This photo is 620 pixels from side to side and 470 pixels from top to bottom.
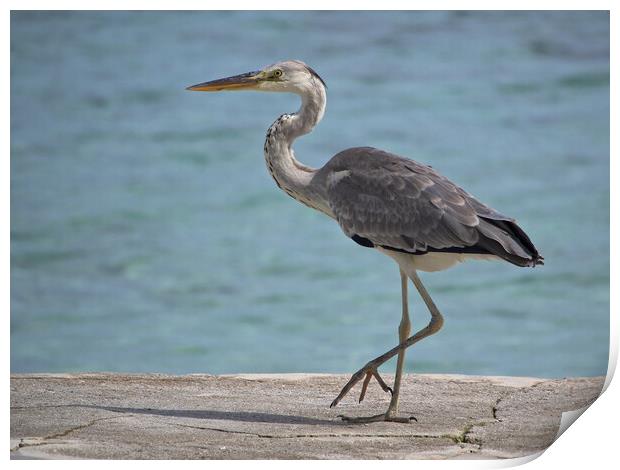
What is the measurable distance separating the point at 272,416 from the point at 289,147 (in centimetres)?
172

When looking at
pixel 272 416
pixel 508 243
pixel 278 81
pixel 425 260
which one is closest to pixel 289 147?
pixel 278 81

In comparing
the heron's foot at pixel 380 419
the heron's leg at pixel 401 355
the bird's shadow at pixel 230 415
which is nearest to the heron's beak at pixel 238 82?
the heron's leg at pixel 401 355

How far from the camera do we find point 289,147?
7234 mm

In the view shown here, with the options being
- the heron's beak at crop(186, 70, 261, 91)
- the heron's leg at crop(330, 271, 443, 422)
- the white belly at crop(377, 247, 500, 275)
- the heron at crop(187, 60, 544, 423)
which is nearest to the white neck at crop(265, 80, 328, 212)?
the heron at crop(187, 60, 544, 423)

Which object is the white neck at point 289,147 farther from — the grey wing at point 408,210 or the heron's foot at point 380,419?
the heron's foot at point 380,419

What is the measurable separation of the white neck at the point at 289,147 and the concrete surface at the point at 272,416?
1.20 meters

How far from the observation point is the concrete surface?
5.72 meters

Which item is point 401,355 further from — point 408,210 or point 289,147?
point 289,147

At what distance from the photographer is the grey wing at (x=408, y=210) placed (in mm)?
6434

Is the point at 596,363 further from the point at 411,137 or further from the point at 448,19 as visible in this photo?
the point at 448,19

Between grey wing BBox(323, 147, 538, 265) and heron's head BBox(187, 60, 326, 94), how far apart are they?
518 mm

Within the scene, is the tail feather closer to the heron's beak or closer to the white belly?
the white belly
